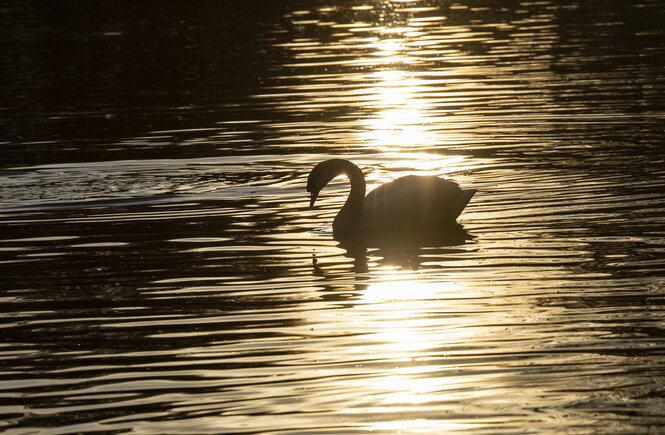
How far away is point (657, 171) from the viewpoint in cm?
1803

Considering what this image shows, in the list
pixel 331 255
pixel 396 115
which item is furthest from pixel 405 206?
pixel 396 115

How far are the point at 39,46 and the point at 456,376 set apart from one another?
33.9 metres

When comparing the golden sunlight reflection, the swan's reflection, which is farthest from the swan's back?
the golden sunlight reflection

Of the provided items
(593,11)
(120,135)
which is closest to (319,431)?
(120,135)

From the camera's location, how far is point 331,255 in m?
14.9

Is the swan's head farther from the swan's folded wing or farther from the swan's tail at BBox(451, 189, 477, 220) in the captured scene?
the swan's tail at BBox(451, 189, 477, 220)

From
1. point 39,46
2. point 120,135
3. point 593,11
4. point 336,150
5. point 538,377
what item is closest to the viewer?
point 538,377

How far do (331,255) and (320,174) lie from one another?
1.75 meters

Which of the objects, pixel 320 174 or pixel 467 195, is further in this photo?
pixel 320 174

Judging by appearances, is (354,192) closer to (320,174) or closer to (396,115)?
(320,174)

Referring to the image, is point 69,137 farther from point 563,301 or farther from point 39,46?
point 39,46

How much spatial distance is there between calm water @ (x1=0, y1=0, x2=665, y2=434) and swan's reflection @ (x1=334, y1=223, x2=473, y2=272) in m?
0.07

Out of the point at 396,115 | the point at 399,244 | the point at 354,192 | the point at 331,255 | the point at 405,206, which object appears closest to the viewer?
the point at 331,255

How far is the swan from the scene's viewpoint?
15.8 m
